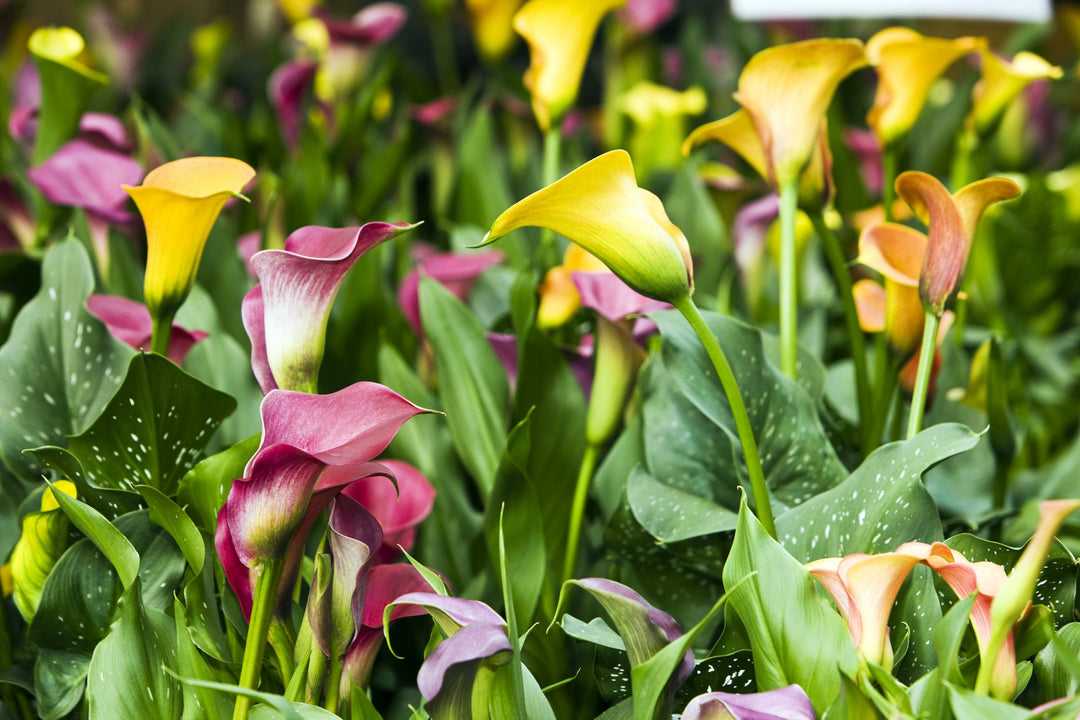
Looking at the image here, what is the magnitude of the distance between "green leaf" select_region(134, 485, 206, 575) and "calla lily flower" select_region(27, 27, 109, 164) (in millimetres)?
322

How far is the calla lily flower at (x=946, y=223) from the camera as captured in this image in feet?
1.13

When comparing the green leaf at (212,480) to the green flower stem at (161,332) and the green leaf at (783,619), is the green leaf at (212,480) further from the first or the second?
the green leaf at (783,619)

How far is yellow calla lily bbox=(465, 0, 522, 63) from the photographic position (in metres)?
0.91

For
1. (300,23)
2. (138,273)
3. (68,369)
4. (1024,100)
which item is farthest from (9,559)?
(1024,100)

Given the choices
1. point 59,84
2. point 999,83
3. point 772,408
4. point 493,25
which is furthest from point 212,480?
point 493,25

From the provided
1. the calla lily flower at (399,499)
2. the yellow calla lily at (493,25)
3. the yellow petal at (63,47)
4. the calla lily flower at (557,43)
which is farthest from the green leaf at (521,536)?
the yellow calla lily at (493,25)

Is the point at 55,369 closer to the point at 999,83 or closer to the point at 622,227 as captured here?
the point at 622,227

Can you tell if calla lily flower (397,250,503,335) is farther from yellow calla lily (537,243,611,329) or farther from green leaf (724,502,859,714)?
green leaf (724,502,859,714)

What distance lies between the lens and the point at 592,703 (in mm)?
387

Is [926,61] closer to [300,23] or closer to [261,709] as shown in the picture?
[261,709]

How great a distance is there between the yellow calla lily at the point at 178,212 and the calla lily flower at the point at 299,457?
9 centimetres

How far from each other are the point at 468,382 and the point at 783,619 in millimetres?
205

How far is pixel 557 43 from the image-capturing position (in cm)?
53

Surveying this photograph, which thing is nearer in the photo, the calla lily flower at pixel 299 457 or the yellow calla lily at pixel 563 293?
the calla lily flower at pixel 299 457
